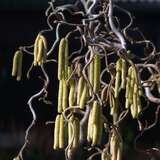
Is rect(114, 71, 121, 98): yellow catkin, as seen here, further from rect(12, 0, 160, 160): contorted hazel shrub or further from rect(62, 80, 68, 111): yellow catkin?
rect(62, 80, 68, 111): yellow catkin

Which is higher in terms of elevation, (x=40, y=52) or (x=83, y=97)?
(x=40, y=52)

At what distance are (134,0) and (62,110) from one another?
18.6ft

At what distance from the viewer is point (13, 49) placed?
8.26 metres

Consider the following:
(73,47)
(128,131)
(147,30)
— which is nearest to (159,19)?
(147,30)

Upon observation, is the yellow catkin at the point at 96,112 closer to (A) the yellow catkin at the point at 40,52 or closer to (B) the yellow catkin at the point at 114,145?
(B) the yellow catkin at the point at 114,145

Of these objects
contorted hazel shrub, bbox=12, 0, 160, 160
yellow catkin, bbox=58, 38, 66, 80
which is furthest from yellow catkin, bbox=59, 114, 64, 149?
yellow catkin, bbox=58, 38, 66, 80

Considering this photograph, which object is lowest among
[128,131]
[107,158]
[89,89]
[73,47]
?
[107,158]

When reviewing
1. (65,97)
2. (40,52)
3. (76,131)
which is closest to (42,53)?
(40,52)

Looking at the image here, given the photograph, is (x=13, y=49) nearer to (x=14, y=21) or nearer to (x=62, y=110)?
(x=14, y=21)

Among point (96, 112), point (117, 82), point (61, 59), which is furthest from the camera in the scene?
point (117, 82)

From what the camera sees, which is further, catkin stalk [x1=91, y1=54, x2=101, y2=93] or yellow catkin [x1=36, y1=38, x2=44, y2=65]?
yellow catkin [x1=36, y1=38, x2=44, y2=65]

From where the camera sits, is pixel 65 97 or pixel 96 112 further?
pixel 65 97

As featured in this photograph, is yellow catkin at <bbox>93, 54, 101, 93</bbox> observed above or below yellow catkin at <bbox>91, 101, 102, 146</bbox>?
above

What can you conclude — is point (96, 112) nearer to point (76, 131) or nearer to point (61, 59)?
point (76, 131)
